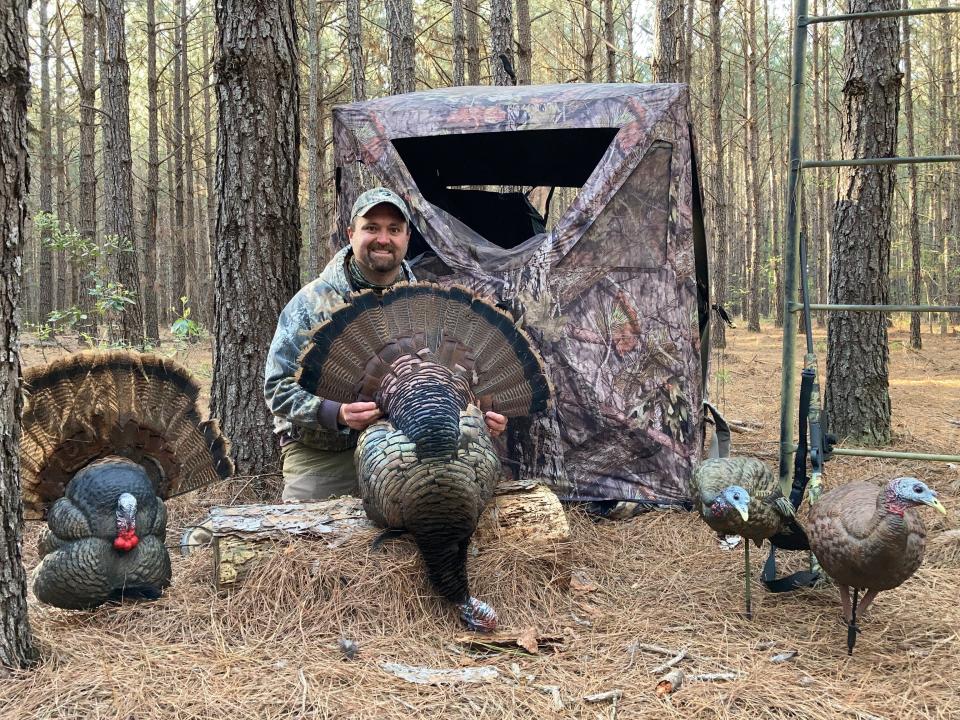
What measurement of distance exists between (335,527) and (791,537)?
6.64 feet

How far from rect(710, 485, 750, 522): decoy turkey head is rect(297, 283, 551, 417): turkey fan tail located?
3.04 feet

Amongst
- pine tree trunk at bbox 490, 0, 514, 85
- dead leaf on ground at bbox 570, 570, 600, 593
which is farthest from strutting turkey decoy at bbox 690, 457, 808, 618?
pine tree trunk at bbox 490, 0, 514, 85

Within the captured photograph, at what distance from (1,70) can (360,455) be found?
1873 mm

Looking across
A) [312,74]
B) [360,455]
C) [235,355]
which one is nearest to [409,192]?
[235,355]

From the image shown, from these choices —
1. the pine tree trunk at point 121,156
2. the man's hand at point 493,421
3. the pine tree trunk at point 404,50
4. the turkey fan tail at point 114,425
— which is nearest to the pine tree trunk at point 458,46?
the pine tree trunk at point 404,50

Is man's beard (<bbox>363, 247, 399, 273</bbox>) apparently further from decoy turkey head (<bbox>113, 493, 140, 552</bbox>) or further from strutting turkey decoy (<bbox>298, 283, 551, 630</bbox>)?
decoy turkey head (<bbox>113, 493, 140, 552</bbox>)

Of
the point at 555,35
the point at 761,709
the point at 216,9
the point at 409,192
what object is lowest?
the point at 761,709

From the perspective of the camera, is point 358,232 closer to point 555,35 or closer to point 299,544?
point 299,544

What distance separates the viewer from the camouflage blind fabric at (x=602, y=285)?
14.1 ft

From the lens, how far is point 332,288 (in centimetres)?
382

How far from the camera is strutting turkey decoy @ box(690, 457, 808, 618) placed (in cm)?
294

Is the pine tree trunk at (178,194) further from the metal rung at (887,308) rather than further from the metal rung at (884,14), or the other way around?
the metal rung at (887,308)

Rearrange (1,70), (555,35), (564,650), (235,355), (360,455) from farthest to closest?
1. (555,35)
2. (235,355)
3. (360,455)
4. (564,650)
5. (1,70)

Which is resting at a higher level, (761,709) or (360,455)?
Result: (360,455)
